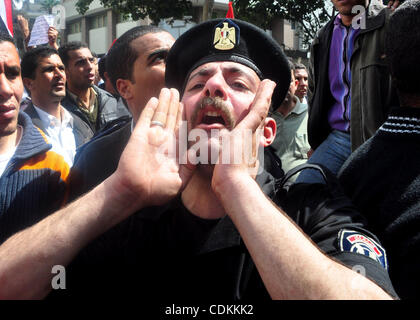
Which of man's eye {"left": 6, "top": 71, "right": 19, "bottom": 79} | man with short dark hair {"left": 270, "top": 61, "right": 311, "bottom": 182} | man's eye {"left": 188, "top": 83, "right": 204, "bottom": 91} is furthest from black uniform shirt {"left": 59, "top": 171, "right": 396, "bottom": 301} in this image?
man with short dark hair {"left": 270, "top": 61, "right": 311, "bottom": 182}

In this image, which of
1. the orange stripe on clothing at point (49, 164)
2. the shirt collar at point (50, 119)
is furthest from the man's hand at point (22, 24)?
the orange stripe on clothing at point (49, 164)

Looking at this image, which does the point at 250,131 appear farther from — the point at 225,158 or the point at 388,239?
the point at 388,239

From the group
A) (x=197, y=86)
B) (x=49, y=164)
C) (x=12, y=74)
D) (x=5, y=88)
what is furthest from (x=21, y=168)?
(x=197, y=86)

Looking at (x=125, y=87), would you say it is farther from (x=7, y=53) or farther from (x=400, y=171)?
(x=400, y=171)

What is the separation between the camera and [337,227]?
1476 millimetres

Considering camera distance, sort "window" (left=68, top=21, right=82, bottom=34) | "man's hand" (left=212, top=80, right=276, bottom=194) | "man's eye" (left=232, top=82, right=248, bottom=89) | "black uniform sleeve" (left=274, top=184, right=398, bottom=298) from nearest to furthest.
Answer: "black uniform sleeve" (left=274, top=184, right=398, bottom=298) < "man's hand" (left=212, top=80, right=276, bottom=194) < "man's eye" (left=232, top=82, right=248, bottom=89) < "window" (left=68, top=21, right=82, bottom=34)

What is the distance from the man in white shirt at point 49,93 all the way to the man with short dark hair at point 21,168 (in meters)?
1.88

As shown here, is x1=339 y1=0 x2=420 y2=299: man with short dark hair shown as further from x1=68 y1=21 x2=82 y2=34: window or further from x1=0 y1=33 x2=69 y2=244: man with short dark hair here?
x1=68 y1=21 x2=82 y2=34: window

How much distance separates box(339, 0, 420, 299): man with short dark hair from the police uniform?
0.09 metres

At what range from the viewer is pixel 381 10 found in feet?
8.82

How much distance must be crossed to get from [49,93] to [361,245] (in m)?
3.96

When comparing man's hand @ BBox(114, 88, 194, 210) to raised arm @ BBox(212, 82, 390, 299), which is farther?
man's hand @ BBox(114, 88, 194, 210)

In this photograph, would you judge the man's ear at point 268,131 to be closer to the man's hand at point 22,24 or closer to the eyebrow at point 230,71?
the eyebrow at point 230,71

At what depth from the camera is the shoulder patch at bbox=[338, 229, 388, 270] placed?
138cm
